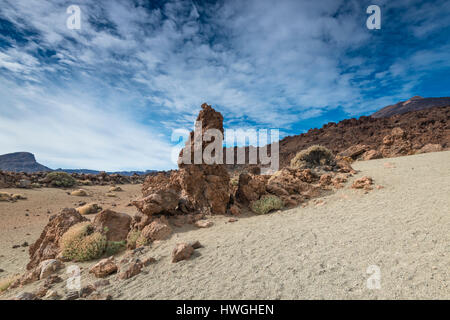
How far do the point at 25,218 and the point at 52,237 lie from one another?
30.0ft

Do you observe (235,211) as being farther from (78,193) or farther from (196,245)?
(78,193)

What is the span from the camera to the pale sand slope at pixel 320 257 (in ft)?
10.3

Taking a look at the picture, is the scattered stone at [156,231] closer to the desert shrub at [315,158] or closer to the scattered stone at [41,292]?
the scattered stone at [41,292]

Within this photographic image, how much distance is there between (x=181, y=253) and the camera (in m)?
4.54

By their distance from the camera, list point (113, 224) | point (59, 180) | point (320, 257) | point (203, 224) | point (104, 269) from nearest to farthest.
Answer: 1. point (320, 257)
2. point (104, 269)
3. point (113, 224)
4. point (203, 224)
5. point (59, 180)

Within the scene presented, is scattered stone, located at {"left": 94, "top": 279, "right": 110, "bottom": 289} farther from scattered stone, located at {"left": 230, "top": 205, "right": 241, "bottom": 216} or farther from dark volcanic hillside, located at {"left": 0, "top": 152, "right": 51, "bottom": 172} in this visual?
dark volcanic hillside, located at {"left": 0, "top": 152, "right": 51, "bottom": 172}

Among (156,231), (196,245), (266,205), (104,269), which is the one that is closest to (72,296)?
(104,269)

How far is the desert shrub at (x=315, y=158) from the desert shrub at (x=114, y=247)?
35.6 ft

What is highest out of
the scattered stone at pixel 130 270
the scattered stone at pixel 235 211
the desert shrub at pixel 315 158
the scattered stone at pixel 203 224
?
the desert shrub at pixel 315 158

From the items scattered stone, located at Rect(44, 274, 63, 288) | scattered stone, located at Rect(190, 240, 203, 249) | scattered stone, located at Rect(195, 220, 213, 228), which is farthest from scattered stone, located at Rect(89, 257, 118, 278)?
scattered stone, located at Rect(195, 220, 213, 228)

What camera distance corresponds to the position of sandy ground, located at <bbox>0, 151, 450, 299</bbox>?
313cm

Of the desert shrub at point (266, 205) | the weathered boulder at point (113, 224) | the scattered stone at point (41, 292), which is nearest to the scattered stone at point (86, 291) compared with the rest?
the scattered stone at point (41, 292)
